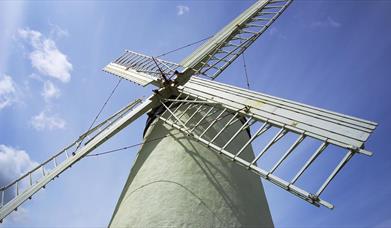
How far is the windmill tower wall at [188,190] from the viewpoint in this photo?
19.5ft

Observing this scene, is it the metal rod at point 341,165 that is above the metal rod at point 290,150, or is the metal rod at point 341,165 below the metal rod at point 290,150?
below

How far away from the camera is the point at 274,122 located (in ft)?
18.2

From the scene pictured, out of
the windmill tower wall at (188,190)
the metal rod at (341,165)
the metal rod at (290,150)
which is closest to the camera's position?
the metal rod at (341,165)

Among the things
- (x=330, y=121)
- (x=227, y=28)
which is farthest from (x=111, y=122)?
(x=330, y=121)

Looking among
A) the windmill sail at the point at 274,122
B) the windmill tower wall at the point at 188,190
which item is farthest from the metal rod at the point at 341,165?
the windmill tower wall at the point at 188,190

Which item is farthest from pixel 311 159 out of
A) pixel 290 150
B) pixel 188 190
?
pixel 188 190

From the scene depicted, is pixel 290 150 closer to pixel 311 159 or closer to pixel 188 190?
pixel 311 159

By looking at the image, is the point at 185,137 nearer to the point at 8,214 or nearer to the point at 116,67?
the point at 8,214

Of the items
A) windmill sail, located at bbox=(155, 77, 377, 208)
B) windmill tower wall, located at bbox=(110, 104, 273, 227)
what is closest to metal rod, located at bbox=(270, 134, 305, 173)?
windmill sail, located at bbox=(155, 77, 377, 208)

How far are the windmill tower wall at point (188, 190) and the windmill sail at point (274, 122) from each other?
291 mm

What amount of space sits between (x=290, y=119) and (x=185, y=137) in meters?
2.45

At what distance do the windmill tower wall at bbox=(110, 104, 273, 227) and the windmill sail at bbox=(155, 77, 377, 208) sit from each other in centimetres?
29

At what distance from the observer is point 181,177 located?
6.46 meters

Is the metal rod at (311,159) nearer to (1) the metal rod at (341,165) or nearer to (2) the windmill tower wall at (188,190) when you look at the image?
(1) the metal rod at (341,165)
